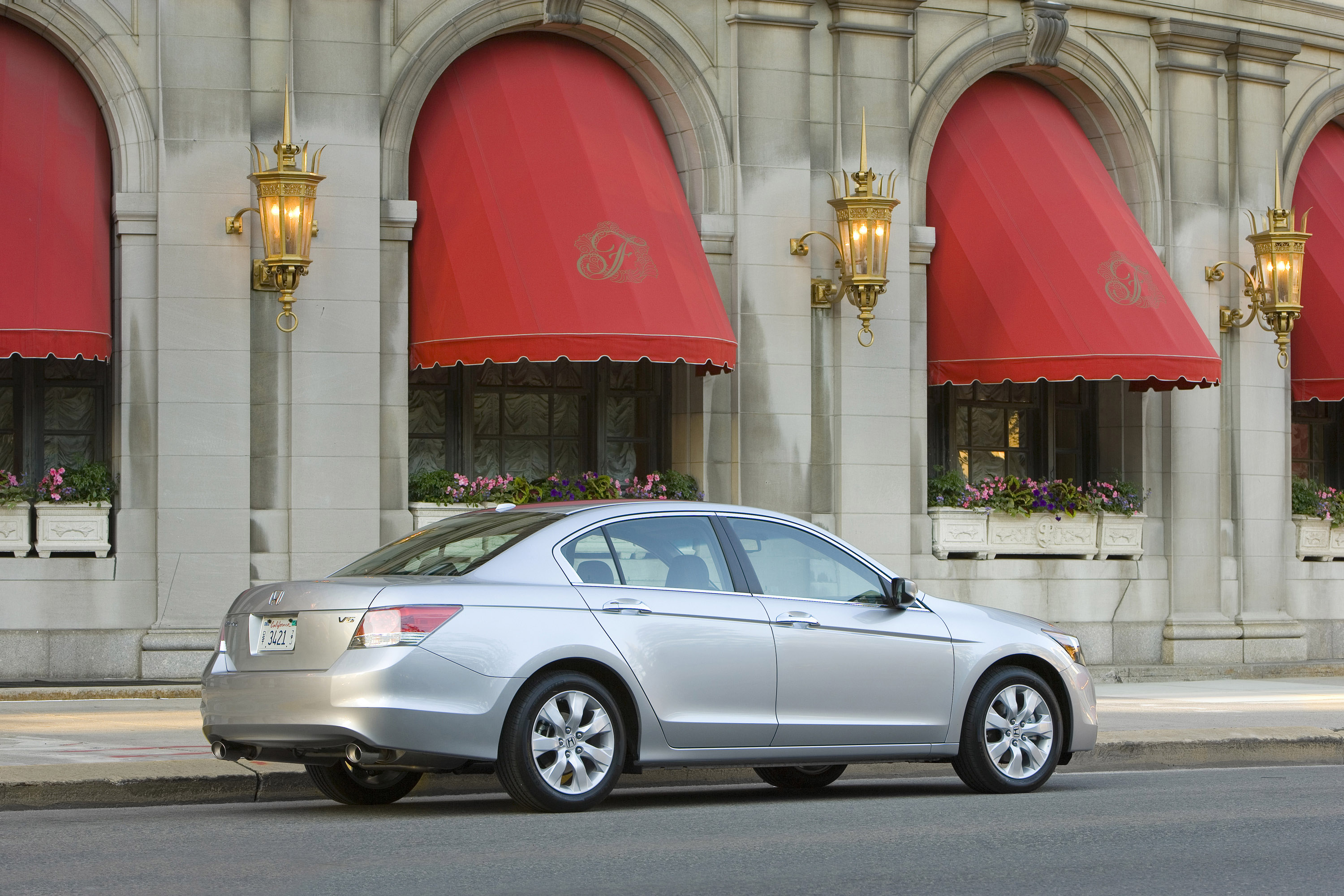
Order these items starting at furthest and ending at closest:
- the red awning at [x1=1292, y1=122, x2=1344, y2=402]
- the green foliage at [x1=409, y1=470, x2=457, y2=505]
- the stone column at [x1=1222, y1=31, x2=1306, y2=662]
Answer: the red awning at [x1=1292, y1=122, x2=1344, y2=402] → the stone column at [x1=1222, y1=31, x2=1306, y2=662] → the green foliage at [x1=409, y1=470, x2=457, y2=505]

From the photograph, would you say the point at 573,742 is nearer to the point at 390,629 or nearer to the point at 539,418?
the point at 390,629

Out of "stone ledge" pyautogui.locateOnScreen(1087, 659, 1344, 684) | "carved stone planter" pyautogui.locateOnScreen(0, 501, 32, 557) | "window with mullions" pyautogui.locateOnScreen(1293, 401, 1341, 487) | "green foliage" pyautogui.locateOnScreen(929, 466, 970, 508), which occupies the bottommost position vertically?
"stone ledge" pyautogui.locateOnScreen(1087, 659, 1344, 684)

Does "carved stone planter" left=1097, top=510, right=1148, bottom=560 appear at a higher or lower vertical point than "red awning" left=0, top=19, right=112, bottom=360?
lower

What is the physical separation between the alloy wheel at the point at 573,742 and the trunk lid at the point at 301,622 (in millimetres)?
1013

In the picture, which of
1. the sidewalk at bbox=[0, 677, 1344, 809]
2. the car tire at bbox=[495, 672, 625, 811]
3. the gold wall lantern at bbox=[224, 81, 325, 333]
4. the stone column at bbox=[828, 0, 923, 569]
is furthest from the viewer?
the stone column at bbox=[828, 0, 923, 569]

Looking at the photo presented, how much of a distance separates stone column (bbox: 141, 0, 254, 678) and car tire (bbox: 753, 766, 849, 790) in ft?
22.3

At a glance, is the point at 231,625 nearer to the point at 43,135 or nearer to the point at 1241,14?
the point at 43,135

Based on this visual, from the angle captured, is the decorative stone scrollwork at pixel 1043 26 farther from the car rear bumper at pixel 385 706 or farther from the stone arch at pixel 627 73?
the car rear bumper at pixel 385 706

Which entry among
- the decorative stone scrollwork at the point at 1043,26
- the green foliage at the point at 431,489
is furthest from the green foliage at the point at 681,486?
the decorative stone scrollwork at the point at 1043,26

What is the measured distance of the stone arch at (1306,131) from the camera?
21.7 m

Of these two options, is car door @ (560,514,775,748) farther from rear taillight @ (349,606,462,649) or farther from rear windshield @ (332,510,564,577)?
rear taillight @ (349,606,462,649)

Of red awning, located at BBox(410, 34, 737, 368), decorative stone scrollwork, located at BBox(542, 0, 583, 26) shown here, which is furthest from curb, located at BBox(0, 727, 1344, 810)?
decorative stone scrollwork, located at BBox(542, 0, 583, 26)

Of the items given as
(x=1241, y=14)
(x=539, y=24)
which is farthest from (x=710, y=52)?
(x=1241, y=14)

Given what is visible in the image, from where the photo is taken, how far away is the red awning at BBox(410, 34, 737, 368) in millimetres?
16391
